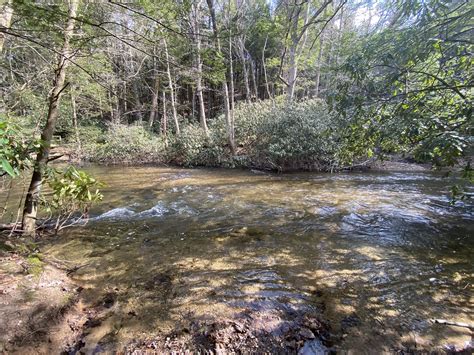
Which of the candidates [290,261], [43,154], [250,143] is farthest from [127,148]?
[290,261]

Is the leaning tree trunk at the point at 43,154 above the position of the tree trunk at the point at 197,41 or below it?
below

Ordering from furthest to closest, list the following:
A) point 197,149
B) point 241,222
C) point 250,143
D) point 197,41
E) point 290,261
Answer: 1. point 197,149
2. point 250,143
3. point 241,222
4. point 197,41
5. point 290,261

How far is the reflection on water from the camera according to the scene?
7.91 feet

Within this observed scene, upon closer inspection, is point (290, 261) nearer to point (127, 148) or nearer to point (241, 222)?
point (241, 222)

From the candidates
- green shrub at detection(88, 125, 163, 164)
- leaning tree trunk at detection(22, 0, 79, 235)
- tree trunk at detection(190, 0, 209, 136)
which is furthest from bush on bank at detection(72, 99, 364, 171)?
leaning tree trunk at detection(22, 0, 79, 235)

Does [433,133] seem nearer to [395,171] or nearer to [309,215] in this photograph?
[309,215]

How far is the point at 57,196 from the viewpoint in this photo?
3658 millimetres

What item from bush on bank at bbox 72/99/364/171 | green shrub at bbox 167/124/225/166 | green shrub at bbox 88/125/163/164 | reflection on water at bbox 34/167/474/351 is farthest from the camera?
green shrub at bbox 88/125/163/164

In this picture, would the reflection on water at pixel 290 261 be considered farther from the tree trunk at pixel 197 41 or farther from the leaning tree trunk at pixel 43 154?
the tree trunk at pixel 197 41

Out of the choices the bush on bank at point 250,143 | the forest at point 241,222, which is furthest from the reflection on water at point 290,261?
the bush on bank at point 250,143

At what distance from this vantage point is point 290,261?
348 centimetres

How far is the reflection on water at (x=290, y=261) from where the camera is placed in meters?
2.41

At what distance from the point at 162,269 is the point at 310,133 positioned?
359 inches

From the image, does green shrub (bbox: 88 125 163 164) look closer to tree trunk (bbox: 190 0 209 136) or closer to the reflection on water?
tree trunk (bbox: 190 0 209 136)
